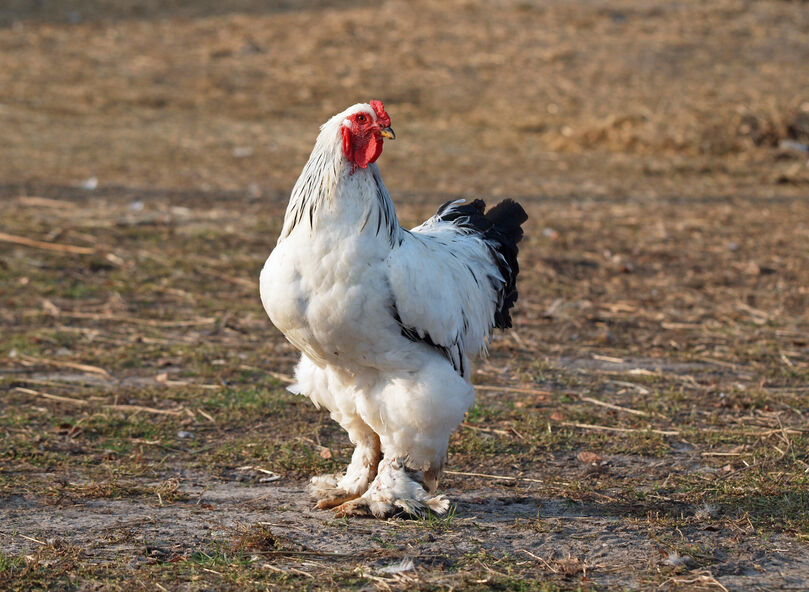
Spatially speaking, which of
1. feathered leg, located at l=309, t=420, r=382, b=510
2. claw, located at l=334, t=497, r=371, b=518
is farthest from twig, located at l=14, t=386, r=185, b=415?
claw, located at l=334, t=497, r=371, b=518

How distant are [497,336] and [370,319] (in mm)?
3434

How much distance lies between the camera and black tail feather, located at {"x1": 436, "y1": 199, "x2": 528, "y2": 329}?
5656 millimetres

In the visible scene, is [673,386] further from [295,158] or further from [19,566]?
[295,158]

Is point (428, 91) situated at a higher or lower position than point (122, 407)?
higher

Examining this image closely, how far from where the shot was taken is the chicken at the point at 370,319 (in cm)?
438

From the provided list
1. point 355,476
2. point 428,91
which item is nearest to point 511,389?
point 355,476

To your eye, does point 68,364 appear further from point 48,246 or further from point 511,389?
point 511,389

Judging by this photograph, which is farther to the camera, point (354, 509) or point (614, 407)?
point (614, 407)

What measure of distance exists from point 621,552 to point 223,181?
8502 mm

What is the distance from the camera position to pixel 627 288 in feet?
28.6

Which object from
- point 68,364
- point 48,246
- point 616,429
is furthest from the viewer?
point 48,246

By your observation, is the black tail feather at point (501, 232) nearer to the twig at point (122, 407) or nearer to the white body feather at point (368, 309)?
the white body feather at point (368, 309)

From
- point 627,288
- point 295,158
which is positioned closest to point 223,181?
point 295,158

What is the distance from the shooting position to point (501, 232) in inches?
227
